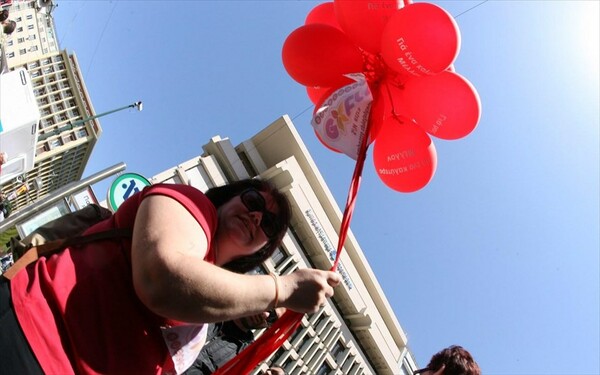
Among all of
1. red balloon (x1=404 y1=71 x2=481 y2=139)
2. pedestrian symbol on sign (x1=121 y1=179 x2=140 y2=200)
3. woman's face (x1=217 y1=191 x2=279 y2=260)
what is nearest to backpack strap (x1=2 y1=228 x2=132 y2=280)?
woman's face (x1=217 y1=191 x2=279 y2=260)

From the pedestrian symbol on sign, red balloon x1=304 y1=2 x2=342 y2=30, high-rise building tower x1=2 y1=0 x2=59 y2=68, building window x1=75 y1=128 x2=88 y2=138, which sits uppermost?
Answer: high-rise building tower x1=2 y1=0 x2=59 y2=68

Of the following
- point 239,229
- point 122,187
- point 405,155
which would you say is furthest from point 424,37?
point 122,187

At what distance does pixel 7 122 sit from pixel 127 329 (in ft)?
25.9

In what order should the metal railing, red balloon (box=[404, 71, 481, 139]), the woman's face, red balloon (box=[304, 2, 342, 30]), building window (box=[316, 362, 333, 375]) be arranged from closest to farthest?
the woman's face, the metal railing, red balloon (box=[404, 71, 481, 139]), red balloon (box=[304, 2, 342, 30]), building window (box=[316, 362, 333, 375])

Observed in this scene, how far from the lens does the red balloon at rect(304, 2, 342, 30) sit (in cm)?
414

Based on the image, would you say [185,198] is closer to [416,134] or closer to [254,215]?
[254,215]

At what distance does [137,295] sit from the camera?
56.4 inches

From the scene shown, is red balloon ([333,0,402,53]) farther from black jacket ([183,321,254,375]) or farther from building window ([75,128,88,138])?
building window ([75,128,88,138])

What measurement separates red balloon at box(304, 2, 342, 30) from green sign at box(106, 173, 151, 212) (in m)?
7.37

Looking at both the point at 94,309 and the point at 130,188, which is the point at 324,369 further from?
the point at 94,309

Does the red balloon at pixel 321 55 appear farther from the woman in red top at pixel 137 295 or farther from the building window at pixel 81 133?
the building window at pixel 81 133

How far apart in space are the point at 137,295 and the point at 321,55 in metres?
2.79

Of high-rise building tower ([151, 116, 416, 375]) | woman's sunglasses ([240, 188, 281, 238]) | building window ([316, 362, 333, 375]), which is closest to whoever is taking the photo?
woman's sunglasses ([240, 188, 281, 238])

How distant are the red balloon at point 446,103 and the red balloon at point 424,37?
11.5 inches
